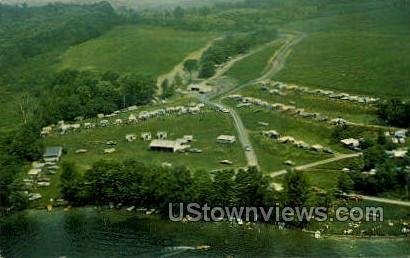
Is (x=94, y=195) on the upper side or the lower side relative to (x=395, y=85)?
lower

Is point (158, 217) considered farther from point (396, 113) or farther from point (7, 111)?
point (7, 111)

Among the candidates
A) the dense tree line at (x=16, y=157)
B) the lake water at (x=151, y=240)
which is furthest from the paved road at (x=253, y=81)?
the dense tree line at (x=16, y=157)

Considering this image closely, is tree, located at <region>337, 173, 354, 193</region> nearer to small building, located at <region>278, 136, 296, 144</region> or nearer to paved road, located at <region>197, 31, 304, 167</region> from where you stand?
paved road, located at <region>197, 31, 304, 167</region>

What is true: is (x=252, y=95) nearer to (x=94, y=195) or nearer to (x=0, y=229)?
(x=94, y=195)

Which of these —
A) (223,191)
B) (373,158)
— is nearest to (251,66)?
(373,158)

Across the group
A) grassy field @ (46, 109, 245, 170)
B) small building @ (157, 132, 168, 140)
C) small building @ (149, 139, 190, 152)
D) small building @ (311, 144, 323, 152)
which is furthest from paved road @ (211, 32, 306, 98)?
small building @ (311, 144, 323, 152)

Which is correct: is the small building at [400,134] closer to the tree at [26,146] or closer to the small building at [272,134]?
the small building at [272,134]

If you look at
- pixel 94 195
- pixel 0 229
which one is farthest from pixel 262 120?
pixel 0 229
